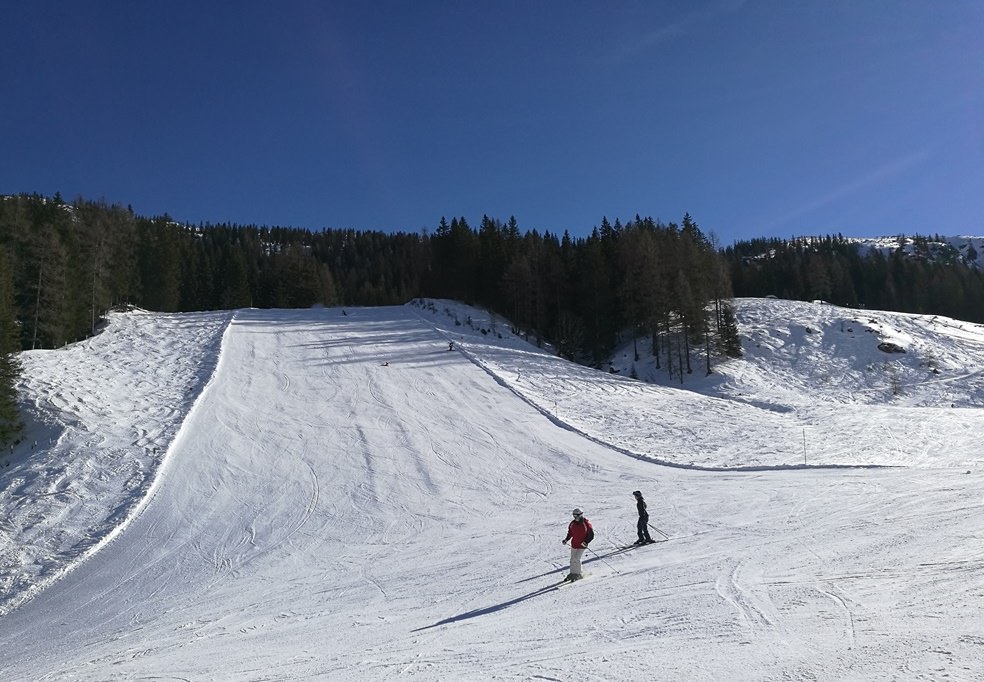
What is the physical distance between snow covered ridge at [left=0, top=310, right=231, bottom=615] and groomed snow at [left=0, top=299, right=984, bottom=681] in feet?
0.37

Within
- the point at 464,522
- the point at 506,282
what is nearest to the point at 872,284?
the point at 506,282

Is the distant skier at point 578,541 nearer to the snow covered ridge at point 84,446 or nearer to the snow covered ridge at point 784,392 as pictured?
the snow covered ridge at point 784,392

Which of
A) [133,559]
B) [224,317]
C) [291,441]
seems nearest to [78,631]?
[133,559]

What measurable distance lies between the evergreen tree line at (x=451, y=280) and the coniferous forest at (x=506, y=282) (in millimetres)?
123

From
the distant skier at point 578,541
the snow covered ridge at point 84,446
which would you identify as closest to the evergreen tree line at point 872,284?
the snow covered ridge at point 84,446

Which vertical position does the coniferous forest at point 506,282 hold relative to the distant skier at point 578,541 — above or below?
above

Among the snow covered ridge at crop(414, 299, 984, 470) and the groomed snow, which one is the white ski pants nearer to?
the groomed snow

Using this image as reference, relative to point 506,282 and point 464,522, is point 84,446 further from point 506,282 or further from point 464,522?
point 506,282

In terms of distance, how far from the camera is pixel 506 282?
52906 mm

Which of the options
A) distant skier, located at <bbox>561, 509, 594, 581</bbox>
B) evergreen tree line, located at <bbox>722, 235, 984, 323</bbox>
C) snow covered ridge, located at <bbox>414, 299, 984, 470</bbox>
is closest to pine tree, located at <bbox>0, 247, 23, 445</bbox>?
snow covered ridge, located at <bbox>414, 299, 984, 470</bbox>

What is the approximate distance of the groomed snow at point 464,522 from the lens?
8234mm

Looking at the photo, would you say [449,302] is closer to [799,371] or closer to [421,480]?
[799,371]

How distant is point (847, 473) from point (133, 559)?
1995cm

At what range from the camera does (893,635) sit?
7266 millimetres
